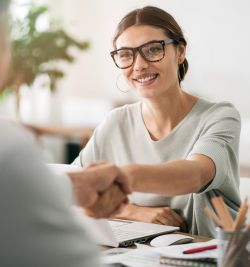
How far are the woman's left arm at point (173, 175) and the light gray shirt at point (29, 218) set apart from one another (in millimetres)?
968

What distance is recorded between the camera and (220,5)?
200 inches

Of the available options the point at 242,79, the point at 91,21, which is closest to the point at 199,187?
the point at 242,79

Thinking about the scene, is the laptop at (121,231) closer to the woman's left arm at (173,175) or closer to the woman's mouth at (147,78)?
the woman's left arm at (173,175)

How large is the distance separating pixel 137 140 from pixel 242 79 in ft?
8.97

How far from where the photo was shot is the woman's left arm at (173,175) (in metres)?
1.78

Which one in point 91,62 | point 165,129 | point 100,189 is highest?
point 91,62

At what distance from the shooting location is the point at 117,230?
1.92 meters

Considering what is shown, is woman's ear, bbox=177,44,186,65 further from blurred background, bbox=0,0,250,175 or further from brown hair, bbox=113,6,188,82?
blurred background, bbox=0,0,250,175

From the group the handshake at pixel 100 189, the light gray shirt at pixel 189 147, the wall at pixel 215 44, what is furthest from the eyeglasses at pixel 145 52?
the wall at pixel 215 44

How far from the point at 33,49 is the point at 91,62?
113cm

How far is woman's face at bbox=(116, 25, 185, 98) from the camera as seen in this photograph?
232 cm

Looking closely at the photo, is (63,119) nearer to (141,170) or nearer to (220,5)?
(220,5)

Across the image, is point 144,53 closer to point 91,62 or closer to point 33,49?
point 33,49

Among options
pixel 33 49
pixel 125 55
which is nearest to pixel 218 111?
pixel 125 55
